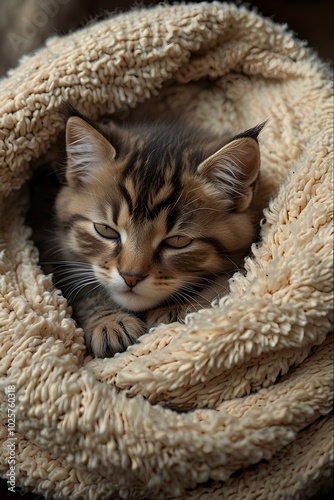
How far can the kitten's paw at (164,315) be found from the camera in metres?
1.29

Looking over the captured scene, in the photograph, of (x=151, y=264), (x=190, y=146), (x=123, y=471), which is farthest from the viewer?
(x=190, y=146)

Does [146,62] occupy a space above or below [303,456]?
above

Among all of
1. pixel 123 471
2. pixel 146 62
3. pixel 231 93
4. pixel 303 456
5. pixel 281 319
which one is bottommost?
pixel 303 456

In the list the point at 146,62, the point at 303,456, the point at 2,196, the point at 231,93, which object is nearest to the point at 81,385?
the point at 303,456

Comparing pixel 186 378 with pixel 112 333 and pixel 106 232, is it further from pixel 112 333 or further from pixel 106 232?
pixel 106 232

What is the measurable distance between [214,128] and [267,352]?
84 centimetres

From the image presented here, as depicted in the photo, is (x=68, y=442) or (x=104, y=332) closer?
(x=68, y=442)

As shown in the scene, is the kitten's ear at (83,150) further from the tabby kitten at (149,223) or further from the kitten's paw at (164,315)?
the kitten's paw at (164,315)

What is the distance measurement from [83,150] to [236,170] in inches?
15.3

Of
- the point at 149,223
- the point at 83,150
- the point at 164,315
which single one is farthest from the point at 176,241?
the point at 83,150

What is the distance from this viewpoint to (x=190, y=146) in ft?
4.53

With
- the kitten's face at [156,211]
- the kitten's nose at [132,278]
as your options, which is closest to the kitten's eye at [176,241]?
the kitten's face at [156,211]

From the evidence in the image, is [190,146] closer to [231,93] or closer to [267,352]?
[231,93]

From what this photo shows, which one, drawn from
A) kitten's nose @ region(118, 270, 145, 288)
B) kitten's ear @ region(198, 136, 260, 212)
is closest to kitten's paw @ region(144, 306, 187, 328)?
kitten's nose @ region(118, 270, 145, 288)
